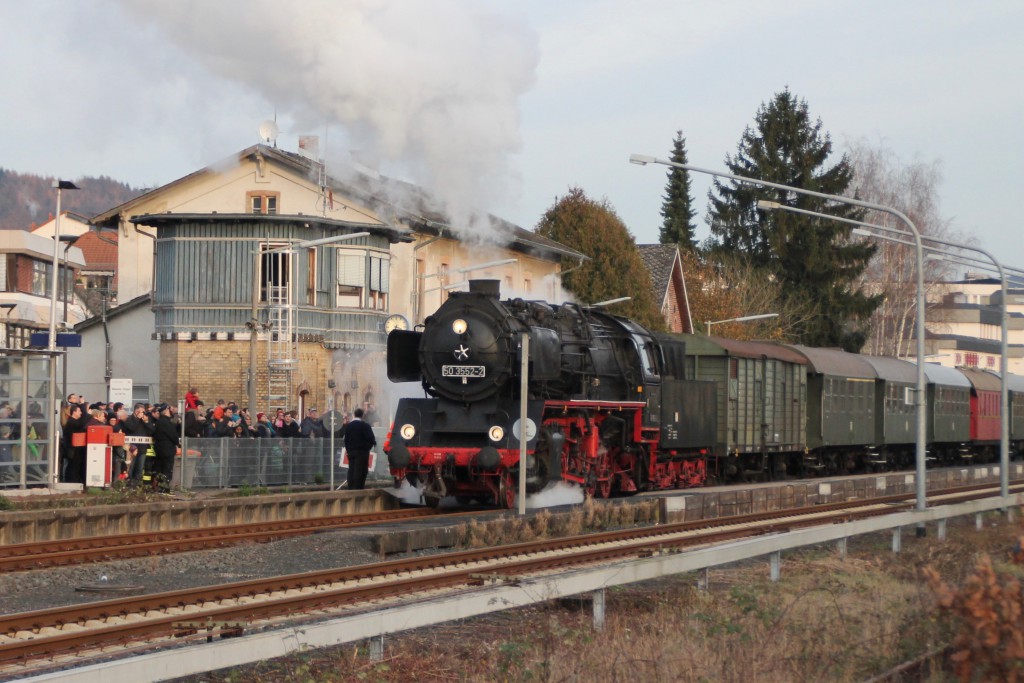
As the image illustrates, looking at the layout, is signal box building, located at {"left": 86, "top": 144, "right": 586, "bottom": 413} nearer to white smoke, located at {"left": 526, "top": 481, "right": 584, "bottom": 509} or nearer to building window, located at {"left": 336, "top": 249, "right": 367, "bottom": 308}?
building window, located at {"left": 336, "top": 249, "right": 367, "bottom": 308}

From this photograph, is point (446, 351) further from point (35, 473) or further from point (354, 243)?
point (354, 243)

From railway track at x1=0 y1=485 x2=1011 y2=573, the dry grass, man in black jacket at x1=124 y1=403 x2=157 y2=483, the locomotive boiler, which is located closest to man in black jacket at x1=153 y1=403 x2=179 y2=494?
man in black jacket at x1=124 y1=403 x2=157 y2=483

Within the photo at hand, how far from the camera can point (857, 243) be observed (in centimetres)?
6794

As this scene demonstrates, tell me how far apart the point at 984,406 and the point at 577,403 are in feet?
102

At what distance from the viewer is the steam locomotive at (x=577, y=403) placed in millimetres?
21078

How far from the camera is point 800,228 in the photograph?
65688 mm

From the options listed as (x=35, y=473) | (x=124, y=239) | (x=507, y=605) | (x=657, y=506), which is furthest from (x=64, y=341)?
(x=124, y=239)

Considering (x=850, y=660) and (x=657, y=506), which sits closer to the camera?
(x=850, y=660)

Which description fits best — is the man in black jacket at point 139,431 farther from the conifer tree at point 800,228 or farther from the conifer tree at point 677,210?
the conifer tree at point 677,210

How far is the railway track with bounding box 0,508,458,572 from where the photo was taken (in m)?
15.1

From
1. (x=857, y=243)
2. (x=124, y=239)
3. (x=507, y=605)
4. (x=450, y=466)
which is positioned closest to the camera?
(x=507, y=605)

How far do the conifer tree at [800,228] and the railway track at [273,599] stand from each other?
1872 inches

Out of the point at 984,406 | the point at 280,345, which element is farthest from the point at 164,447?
the point at 984,406

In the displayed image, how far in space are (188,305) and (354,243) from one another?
5.28 m
